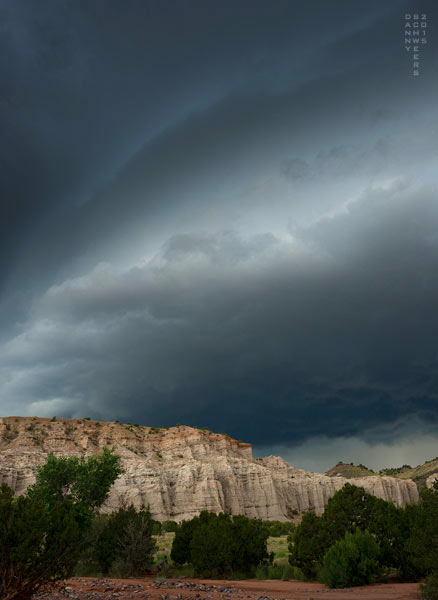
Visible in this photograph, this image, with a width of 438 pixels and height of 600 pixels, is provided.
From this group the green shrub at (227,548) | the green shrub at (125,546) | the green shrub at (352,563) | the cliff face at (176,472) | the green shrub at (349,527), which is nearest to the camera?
the green shrub at (352,563)

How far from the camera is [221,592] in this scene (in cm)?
1819

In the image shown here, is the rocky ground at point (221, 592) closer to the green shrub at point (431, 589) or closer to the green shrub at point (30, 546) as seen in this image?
the green shrub at point (431, 589)

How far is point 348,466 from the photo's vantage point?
183m

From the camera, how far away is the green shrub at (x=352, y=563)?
19922 millimetres

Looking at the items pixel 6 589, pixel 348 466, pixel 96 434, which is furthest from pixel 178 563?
pixel 348 466

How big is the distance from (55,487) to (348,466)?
16781 cm

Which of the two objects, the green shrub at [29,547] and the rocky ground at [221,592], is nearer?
the green shrub at [29,547]

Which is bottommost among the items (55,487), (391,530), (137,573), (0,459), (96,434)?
(137,573)

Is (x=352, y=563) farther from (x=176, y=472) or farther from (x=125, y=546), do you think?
(x=176, y=472)

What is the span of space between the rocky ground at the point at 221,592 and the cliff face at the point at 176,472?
58935mm

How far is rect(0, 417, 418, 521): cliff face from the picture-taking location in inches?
3184

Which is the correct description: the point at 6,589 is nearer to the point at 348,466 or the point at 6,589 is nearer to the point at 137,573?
the point at 137,573

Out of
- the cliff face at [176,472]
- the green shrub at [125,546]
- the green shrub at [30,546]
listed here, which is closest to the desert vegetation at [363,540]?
the green shrub at [125,546]

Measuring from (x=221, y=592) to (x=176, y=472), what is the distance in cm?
7567
